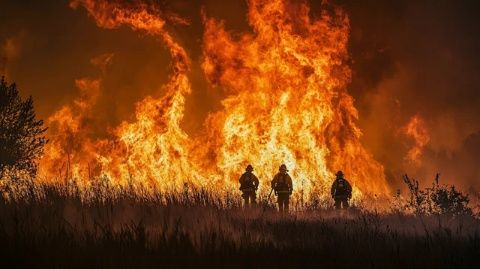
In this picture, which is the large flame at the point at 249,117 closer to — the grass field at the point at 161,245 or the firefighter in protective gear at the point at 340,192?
the firefighter in protective gear at the point at 340,192

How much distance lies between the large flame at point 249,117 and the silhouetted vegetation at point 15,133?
2.21m

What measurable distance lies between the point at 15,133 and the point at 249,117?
1044cm

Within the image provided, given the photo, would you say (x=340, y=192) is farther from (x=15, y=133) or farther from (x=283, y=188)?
(x=15, y=133)

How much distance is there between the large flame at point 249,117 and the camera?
84.4ft

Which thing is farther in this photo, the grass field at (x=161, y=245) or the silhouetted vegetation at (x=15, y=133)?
the silhouetted vegetation at (x=15, y=133)

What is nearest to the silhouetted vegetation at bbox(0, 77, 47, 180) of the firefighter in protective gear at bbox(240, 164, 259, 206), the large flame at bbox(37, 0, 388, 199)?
the large flame at bbox(37, 0, 388, 199)

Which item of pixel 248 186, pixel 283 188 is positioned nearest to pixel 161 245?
pixel 283 188

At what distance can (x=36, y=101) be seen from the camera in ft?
131

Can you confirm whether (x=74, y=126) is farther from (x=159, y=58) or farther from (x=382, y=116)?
(x=382, y=116)

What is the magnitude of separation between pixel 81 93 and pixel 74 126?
455 cm

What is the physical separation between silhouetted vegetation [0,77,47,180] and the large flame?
7.25ft

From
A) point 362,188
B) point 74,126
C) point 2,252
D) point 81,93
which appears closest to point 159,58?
point 81,93

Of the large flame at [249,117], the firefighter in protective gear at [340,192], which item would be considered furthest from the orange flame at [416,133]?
the firefighter in protective gear at [340,192]

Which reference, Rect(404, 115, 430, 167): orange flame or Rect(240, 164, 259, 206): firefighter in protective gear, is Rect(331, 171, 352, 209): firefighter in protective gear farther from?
Rect(404, 115, 430, 167): orange flame
